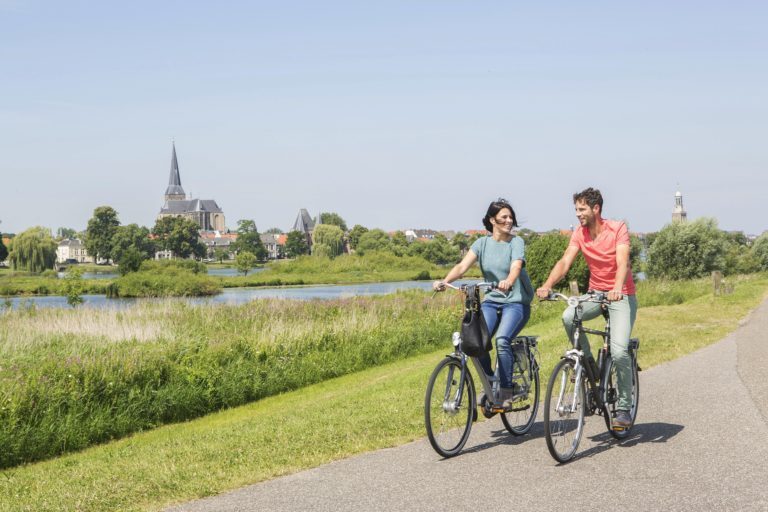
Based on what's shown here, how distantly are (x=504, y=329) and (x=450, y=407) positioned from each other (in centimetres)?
82

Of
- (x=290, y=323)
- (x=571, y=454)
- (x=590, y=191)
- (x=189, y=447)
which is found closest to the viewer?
(x=571, y=454)

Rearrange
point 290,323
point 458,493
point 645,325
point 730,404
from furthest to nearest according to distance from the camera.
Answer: point 290,323, point 645,325, point 730,404, point 458,493

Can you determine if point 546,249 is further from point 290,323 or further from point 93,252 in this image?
point 93,252

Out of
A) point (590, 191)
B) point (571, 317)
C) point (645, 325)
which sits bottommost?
point (645, 325)

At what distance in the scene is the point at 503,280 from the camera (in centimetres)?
661

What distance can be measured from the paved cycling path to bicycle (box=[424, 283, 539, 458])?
0.55ft

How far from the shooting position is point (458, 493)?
5.38 metres

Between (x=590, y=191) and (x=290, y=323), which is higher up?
(x=590, y=191)

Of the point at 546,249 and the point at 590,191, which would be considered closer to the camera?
the point at 590,191

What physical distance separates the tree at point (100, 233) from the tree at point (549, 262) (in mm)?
94452

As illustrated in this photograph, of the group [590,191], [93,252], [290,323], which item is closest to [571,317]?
[590,191]

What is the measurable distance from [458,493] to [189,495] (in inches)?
70.6

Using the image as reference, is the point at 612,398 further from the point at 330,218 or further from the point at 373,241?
the point at 330,218

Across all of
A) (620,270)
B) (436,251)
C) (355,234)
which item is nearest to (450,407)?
(620,270)
